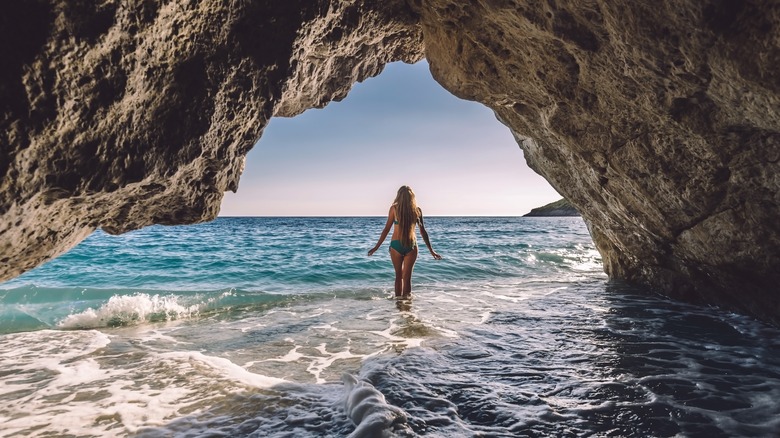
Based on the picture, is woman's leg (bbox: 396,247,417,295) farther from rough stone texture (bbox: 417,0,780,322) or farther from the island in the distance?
the island in the distance

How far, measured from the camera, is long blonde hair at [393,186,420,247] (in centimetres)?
744

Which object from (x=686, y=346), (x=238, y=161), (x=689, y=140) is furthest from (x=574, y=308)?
(x=238, y=161)

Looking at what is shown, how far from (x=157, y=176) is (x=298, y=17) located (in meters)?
1.86

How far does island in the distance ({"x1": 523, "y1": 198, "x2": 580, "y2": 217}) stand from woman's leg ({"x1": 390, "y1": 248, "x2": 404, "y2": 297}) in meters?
72.1

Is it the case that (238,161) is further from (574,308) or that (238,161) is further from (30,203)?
(574,308)

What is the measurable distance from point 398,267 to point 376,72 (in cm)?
359

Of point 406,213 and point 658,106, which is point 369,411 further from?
point 406,213

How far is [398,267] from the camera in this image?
7609mm

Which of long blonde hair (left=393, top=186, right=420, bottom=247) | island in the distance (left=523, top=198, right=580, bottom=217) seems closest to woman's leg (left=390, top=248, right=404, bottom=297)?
long blonde hair (left=393, top=186, right=420, bottom=247)

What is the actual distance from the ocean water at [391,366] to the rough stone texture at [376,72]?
125 centimetres

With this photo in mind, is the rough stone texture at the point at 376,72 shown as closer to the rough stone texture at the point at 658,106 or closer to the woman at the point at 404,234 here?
the rough stone texture at the point at 658,106

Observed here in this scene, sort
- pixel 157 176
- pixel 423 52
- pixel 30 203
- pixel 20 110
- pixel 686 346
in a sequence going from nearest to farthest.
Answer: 1. pixel 20 110
2. pixel 30 203
3. pixel 157 176
4. pixel 686 346
5. pixel 423 52

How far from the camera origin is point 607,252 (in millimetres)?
8750

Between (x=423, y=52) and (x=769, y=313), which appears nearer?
(x=769, y=313)
